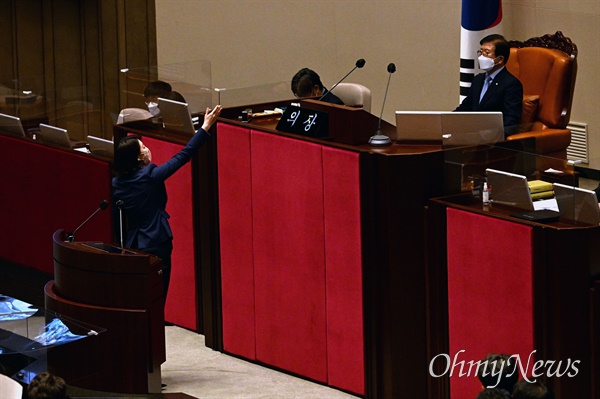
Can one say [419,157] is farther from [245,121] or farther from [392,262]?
[245,121]

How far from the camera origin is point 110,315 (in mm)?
5949

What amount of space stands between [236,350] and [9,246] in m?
A: 2.22

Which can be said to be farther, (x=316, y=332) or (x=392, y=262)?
(x=316, y=332)

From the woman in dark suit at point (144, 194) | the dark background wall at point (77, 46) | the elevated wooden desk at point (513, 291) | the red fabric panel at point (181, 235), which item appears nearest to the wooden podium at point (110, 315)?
the woman in dark suit at point (144, 194)

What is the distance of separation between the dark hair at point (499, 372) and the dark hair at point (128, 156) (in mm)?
2541

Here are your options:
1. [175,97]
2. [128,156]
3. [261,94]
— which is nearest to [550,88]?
[261,94]

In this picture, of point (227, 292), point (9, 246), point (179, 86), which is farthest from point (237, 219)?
point (9, 246)

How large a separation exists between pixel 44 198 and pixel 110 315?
7.65 feet

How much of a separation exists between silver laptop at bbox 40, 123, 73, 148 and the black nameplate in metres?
1.91

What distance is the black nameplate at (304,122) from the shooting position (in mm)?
6281

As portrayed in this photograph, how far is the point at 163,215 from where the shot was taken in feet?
21.4

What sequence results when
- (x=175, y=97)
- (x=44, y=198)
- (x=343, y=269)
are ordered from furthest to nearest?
(x=44, y=198) → (x=175, y=97) → (x=343, y=269)

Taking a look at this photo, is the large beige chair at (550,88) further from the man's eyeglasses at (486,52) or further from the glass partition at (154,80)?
the glass partition at (154,80)

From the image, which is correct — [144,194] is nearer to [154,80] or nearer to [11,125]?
[154,80]
